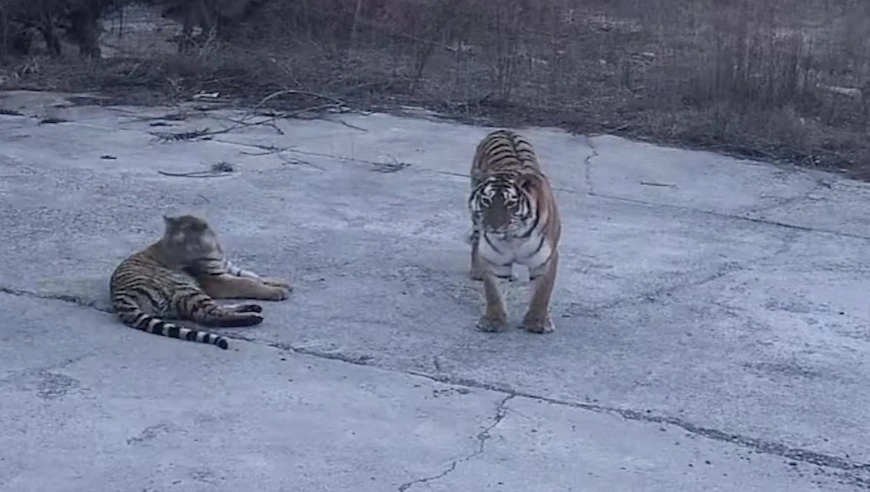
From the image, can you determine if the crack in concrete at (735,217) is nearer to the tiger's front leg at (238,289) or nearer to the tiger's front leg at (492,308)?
the tiger's front leg at (492,308)

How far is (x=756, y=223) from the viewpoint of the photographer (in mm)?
10156

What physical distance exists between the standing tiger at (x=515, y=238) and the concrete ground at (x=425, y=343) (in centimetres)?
15

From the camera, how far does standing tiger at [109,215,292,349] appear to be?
7.16 m

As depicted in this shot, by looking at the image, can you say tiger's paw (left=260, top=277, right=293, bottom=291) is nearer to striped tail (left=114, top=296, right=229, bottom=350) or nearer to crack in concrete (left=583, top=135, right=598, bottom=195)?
A: striped tail (left=114, top=296, right=229, bottom=350)

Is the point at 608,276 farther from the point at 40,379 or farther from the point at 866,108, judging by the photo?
the point at 866,108

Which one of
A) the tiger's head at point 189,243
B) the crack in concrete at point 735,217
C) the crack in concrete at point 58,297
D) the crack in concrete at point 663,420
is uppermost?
the tiger's head at point 189,243

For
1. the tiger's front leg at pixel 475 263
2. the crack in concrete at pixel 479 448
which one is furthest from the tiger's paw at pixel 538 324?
the crack in concrete at pixel 479 448

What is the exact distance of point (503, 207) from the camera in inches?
277

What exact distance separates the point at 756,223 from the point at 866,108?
14.4 feet

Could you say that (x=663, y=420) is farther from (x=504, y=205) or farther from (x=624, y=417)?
(x=504, y=205)

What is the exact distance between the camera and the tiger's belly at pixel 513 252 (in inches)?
281

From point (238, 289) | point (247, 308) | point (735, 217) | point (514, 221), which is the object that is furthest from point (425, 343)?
point (735, 217)

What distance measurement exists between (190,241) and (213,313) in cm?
68

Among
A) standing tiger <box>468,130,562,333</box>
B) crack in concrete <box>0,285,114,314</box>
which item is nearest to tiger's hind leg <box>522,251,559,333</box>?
standing tiger <box>468,130,562,333</box>
